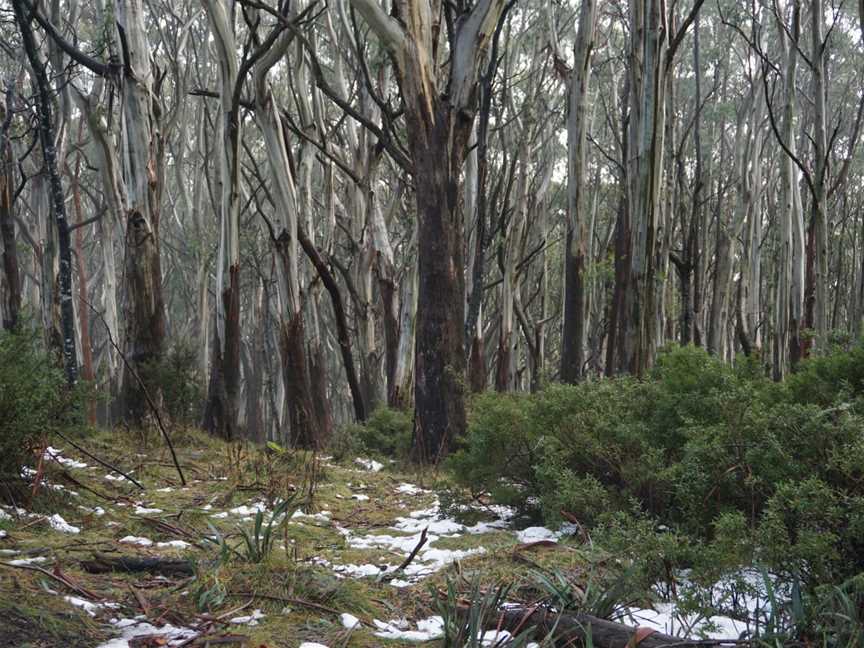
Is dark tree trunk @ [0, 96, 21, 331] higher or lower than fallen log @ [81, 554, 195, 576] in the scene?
higher

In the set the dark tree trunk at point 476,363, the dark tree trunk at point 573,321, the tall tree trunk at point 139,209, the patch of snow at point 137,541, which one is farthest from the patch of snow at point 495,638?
the dark tree trunk at point 476,363

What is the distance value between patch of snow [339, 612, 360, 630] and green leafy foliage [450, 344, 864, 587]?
3.33 feet

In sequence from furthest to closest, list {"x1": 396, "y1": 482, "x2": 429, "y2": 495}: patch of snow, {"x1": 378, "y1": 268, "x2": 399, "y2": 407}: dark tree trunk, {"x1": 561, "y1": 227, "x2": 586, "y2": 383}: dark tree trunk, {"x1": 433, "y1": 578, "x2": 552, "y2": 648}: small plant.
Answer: {"x1": 378, "y1": 268, "x2": 399, "y2": 407}: dark tree trunk < {"x1": 561, "y1": 227, "x2": 586, "y2": 383}: dark tree trunk < {"x1": 396, "y1": 482, "x2": 429, "y2": 495}: patch of snow < {"x1": 433, "y1": 578, "x2": 552, "y2": 648}: small plant

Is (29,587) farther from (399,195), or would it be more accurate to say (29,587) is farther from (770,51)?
(770,51)

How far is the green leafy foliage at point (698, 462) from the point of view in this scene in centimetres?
267

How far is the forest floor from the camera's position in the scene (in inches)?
101

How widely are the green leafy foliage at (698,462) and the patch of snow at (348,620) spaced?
1.02m

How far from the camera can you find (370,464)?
8.27 metres

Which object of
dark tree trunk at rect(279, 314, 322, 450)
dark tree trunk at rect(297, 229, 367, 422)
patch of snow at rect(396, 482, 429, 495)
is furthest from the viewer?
dark tree trunk at rect(297, 229, 367, 422)

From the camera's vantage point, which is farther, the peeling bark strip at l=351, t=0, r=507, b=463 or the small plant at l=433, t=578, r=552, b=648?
the peeling bark strip at l=351, t=0, r=507, b=463

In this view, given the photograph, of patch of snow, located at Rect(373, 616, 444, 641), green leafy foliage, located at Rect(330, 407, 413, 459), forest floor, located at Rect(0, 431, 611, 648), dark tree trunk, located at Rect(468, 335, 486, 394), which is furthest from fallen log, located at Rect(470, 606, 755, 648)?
dark tree trunk, located at Rect(468, 335, 486, 394)

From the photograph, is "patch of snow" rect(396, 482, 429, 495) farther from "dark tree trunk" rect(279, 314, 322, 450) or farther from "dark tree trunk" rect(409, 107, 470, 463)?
"dark tree trunk" rect(279, 314, 322, 450)

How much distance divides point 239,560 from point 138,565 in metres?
0.40

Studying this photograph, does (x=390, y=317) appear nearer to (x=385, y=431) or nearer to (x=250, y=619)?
(x=385, y=431)
